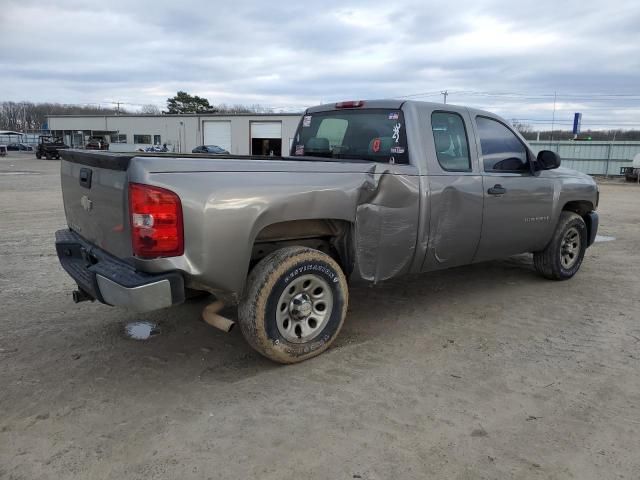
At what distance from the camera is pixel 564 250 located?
19.8 ft

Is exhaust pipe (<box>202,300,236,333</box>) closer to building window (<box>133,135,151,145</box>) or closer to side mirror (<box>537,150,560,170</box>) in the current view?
side mirror (<box>537,150,560,170</box>)

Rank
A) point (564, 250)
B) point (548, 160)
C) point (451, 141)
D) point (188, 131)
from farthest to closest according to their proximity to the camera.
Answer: point (188, 131) → point (564, 250) → point (548, 160) → point (451, 141)

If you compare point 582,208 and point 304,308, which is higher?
point 582,208

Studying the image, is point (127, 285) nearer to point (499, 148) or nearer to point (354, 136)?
point (354, 136)

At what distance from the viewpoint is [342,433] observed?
9.34 feet

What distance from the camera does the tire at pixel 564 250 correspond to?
582cm

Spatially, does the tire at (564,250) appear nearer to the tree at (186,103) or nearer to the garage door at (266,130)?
the garage door at (266,130)

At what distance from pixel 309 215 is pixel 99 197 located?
1422 mm

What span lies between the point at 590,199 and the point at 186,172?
16.6 ft

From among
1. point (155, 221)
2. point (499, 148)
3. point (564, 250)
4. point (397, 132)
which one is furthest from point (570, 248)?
point (155, 221)

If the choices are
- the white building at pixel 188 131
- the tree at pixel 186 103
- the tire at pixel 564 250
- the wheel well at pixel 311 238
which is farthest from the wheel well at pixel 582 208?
the tree at pixel 186 103

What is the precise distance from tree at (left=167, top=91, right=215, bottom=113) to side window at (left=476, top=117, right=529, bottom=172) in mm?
81121

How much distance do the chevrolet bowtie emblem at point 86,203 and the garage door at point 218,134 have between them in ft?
171

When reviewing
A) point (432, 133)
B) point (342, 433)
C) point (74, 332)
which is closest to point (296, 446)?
point (342, 433)
